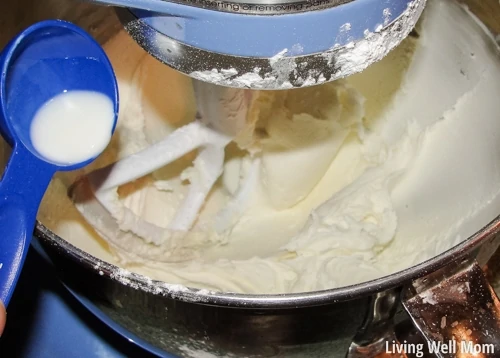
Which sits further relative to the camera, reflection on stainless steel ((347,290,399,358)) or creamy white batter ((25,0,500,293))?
creamy white batter ((25,0,500,293))

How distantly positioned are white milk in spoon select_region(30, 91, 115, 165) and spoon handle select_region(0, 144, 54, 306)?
0.05 metres

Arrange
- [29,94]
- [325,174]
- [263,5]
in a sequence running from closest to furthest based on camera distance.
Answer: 1. [263,5]
2. [29,94]
3. [325,174]

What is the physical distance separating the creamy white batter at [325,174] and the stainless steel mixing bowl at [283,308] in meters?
0.10

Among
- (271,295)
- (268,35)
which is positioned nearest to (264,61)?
(268,35)

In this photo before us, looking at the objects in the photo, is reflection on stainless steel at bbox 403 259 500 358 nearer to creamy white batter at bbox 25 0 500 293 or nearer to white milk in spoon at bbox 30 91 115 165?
creamy white batter at bbox 25 0 500 293

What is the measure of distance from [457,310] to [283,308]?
152 mm

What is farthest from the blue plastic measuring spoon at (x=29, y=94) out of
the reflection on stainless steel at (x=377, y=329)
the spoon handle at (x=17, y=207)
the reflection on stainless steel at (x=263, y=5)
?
the reflection on stainless steel at (x=377, y=329)

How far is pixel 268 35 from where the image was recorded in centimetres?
47

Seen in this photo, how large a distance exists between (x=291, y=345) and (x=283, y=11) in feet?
0.94

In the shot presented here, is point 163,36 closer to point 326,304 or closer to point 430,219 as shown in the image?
point 326,304

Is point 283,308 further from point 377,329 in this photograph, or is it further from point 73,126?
point 73,126

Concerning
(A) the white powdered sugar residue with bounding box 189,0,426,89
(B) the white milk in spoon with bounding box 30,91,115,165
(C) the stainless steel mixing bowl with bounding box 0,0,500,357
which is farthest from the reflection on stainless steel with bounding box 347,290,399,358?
(B) the white milk in spoon with bounding box 30,91,115,165

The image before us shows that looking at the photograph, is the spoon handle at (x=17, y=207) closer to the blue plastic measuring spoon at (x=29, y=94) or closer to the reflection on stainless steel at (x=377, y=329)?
the blue plastic measuring spoon at (x=29, y=94)

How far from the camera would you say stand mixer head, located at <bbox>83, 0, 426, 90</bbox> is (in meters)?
0.46
